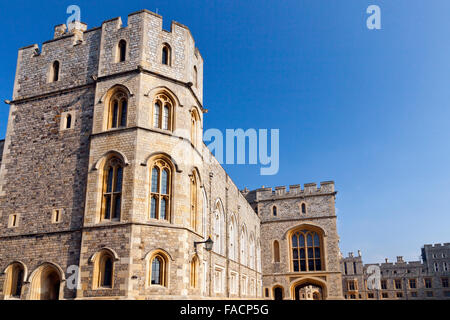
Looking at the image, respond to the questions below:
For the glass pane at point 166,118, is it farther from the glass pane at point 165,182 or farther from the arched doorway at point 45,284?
the arched doorway at point 45,284

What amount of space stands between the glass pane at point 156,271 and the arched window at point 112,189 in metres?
2.13

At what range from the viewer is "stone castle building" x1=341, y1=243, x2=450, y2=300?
218 feet

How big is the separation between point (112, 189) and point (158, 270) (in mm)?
3504

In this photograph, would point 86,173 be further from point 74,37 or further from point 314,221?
point 314,221

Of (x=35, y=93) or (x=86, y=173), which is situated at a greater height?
(x=35, y=93)

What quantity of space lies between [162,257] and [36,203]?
19.0 ft

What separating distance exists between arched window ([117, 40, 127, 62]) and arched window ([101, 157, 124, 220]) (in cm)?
433

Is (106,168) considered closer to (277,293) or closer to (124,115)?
(124,115)

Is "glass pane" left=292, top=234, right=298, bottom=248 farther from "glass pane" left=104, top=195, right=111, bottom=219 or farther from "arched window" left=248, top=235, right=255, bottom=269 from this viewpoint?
"glass pane" left=104, top=195, right=111, bottom=219

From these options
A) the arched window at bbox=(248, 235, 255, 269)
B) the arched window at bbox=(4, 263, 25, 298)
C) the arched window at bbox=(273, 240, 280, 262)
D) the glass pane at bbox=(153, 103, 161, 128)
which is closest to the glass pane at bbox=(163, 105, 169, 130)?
the glass pane at bbox=(153, 103, 161, 128)

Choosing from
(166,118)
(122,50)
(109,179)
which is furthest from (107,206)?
(122,50)

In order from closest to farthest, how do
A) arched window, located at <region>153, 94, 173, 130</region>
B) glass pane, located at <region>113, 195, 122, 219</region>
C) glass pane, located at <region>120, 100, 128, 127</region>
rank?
glass pane, located at <region>113, 195, 122, 219</region> < glass pane, located at <region>120, 100, 128, 127</region> < arched window, located at <region>153, 94, 173, 130</region>

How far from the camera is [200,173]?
17266mm
